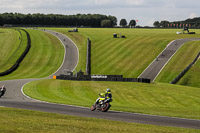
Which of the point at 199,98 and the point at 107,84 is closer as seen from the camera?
the point at 199,98

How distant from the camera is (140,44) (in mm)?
116250

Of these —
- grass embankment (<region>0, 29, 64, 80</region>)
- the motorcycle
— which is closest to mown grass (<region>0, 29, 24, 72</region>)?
grass embankment (<region>0, 29, 64, 80</region>)

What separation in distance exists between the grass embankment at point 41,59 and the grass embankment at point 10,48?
293cm

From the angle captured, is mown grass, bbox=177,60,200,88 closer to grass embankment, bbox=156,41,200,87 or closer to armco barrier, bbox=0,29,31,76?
grass embankment, bbox=156,41,200,87

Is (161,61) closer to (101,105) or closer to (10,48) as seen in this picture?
(10,48)

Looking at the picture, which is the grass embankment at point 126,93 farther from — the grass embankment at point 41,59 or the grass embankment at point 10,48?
the grass embankment at point 10,48

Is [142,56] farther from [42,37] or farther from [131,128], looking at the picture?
[131,128]

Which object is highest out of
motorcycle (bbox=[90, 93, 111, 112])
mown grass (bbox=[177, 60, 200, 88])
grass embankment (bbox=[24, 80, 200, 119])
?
motorcycle (bbox=[90, 93, 111, 112])

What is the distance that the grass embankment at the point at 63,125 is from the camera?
67.8 feet

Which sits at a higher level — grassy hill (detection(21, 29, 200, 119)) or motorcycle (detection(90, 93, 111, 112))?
motorcycle (detection(90, 93, 111, 112))

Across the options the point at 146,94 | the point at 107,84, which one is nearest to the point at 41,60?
the point at 107,84

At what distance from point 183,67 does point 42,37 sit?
222 ft

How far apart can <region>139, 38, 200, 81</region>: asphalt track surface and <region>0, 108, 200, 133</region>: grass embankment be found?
5609 cm

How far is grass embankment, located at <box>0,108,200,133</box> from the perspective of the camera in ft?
67.8
